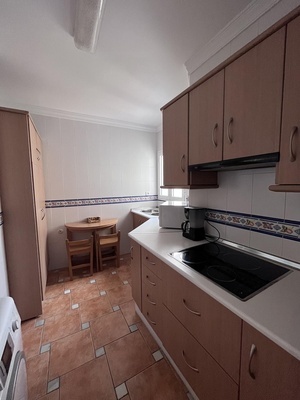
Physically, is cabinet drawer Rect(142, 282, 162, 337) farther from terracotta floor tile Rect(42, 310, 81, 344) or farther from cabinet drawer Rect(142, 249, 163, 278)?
terracotta floor tile Rect(42, 310, 81, 344)

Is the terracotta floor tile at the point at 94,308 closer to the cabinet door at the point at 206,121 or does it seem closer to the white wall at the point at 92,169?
the white wall at the point at 92,169

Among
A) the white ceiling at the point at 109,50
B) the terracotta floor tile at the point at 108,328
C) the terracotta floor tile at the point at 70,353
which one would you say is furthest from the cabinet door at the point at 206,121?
the terracotta floor tile at the point at 70,353

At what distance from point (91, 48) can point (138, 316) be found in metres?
2.38

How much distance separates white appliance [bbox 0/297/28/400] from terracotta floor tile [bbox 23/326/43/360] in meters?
0.72

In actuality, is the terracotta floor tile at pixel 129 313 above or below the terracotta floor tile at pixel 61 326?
above

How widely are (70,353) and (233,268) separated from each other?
1432mm

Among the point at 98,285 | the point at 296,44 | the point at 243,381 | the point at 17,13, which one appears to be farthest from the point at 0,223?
the point at 296,44

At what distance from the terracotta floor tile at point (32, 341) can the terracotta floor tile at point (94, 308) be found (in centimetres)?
36

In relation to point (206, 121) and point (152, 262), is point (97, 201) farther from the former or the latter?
point (206, 121)

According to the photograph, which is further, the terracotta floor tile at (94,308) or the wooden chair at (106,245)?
the wooden chair at (106,245)

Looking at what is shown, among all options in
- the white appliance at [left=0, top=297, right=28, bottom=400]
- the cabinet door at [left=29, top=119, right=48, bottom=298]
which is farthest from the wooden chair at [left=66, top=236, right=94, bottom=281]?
the white appliance at [left=0, top=297, right=28, bottom=400]

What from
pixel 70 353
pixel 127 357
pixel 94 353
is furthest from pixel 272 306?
pixel 70 353

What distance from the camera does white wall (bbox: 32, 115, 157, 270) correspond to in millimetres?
2594

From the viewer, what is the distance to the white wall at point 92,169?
2594 mm
